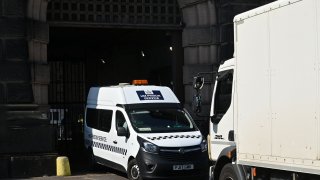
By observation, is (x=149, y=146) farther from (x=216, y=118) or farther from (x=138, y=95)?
(x=216, y=118)

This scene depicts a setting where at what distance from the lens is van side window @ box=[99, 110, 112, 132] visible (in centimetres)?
1463

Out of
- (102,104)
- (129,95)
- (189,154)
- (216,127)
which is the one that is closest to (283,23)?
(216,127)

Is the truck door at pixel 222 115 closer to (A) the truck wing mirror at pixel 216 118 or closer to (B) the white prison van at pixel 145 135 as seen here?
(A) the truck wing mirror at pixel 216 118

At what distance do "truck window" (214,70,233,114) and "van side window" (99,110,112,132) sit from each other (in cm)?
560

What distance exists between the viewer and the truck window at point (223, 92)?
9.06m

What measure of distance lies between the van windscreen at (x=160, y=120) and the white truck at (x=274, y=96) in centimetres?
430

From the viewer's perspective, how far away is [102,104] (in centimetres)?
1538

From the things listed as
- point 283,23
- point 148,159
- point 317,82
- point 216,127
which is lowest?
point 148,159

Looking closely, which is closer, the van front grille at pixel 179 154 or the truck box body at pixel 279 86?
the truck box body at pixel 279 86

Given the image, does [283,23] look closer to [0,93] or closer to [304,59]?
[304,59]

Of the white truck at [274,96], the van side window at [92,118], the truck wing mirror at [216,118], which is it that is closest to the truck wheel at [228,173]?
the white truck at [274,96]

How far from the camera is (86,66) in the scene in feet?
88.6

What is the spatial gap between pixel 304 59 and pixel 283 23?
2.24 ft

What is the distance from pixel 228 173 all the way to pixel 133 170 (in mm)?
4554
